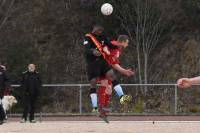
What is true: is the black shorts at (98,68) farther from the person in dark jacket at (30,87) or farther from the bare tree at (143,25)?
the bare tree at (143,25)

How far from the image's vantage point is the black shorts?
15391mm

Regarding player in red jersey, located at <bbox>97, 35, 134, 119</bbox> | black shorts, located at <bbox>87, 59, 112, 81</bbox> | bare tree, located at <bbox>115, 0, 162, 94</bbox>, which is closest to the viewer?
player in red jersey, located at <bbox>97, 35, 134, 119</bbox>

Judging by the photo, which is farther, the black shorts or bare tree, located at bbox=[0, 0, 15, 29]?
bare tree, located at bbox=[0, 0, 15, 29]

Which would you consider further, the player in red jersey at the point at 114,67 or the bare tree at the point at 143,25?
the bare tree at the point at 143,25

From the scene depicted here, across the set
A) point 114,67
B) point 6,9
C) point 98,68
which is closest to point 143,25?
point 6,9

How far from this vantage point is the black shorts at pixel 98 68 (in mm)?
15391

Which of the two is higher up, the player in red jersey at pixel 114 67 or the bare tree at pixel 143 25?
the bare tree at pixel 143 25

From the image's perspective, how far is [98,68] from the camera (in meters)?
15.4

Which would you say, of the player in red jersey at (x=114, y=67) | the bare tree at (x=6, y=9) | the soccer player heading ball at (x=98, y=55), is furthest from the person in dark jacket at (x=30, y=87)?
the bare tree at (x=6, y=9)

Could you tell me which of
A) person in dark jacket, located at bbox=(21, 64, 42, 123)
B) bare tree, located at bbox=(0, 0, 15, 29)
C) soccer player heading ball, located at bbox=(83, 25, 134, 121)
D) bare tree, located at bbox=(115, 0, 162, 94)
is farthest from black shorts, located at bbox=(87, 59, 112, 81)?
bare tree, located at bbox=(0, 0, 15, 29)

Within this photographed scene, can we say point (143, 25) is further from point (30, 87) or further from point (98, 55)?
point (98, 55)

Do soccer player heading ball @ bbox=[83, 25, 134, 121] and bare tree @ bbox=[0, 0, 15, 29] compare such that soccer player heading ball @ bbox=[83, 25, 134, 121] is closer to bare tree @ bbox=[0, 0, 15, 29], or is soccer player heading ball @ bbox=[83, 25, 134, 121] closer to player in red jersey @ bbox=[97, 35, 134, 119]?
player in red jersey @ bbox=[97, 35, 134, 119]

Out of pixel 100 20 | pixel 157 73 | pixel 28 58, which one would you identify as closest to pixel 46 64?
pixel 28 58

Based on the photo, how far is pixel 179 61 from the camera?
35125 mm
